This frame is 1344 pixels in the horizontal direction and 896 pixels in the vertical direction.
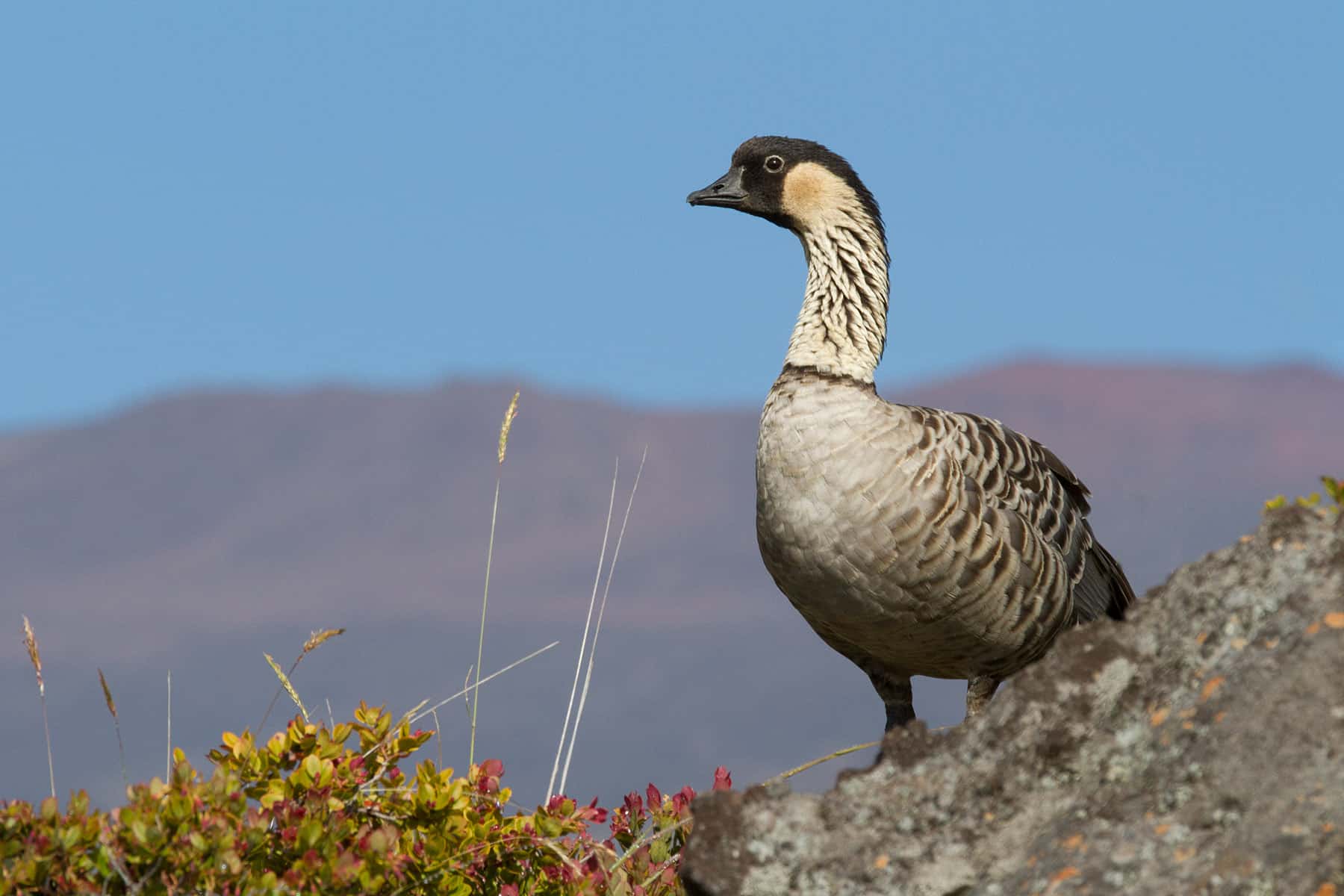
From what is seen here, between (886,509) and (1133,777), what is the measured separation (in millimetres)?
3216

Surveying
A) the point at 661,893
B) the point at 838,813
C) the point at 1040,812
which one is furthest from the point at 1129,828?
the point at 661,893

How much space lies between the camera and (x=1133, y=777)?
11.1 ft

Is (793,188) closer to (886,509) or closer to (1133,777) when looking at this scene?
(886,509)

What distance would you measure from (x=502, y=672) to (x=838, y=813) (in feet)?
10.0

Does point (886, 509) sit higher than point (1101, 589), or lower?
higher

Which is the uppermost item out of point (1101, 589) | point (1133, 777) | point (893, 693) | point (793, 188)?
point (793, 188)

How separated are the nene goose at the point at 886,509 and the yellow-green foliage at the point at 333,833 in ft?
5.05

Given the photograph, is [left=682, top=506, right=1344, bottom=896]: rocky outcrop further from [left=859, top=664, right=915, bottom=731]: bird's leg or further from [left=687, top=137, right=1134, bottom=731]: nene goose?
[left=859, top=664, right=915, bottom=731]: bird's leg

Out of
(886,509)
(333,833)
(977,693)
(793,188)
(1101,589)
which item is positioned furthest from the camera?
(793,188)

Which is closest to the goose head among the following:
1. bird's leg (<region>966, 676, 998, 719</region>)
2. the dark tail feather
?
the dark tail feather

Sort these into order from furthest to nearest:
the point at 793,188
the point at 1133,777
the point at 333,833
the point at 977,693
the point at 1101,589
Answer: the point at 793,188, the point at 1101,589, the point at 977,693, the point at 333,833, the point at 1133,777

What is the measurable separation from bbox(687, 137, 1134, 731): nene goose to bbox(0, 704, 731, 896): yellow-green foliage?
154cm

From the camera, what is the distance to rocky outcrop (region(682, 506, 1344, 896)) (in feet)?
10.2

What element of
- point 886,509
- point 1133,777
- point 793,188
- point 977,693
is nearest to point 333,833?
point 1133,777
